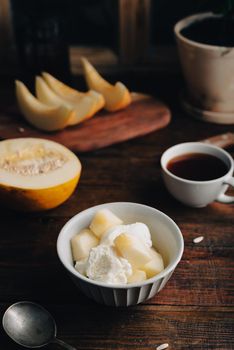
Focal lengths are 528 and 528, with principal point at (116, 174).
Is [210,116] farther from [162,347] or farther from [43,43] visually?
[162,347]

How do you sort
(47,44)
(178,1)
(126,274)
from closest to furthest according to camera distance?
(126,274) → (47,44) → (178,1)

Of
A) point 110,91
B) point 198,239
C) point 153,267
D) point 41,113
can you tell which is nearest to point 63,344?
point 153,267

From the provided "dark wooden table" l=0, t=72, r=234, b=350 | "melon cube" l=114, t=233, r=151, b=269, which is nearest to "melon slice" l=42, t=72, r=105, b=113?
"dark wooden table" l=0, t=72, r=234, b=350

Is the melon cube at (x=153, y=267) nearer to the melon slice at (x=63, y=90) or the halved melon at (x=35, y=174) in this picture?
the halved melon at (x=35, y=174)

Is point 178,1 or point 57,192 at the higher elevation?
point 178,1

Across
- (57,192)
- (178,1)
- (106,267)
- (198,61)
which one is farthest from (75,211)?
(178,1)

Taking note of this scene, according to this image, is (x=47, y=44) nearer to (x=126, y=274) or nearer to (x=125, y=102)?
(x=125, y=102)

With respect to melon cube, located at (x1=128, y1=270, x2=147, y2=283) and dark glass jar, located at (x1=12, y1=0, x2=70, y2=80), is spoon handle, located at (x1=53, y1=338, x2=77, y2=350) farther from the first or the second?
dark glass jar, located at (x1=12, y1=0, x2=70, y2=80)
